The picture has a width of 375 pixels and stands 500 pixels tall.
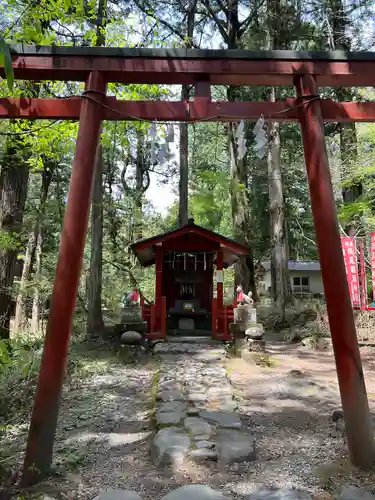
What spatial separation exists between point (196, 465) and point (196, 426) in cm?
86

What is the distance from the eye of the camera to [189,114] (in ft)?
14.6

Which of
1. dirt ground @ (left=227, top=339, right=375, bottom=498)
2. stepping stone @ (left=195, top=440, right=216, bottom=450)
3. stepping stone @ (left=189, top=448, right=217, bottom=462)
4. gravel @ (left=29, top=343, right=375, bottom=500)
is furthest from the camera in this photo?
stepping stone @ (left=195, top=440, right=216, bottom=450)

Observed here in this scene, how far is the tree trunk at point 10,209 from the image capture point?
25.4 feet

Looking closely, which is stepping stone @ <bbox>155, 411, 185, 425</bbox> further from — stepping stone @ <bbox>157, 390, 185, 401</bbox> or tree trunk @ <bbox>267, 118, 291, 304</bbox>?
tree trunk @ <bbox>267, 118, 291, 304</bbox>

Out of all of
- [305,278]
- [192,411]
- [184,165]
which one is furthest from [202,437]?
[305,278]

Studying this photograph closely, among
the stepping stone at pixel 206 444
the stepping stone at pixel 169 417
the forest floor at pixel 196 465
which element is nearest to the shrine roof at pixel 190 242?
the forest floor at pixel 196 465

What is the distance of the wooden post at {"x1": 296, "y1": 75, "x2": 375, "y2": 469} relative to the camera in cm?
369

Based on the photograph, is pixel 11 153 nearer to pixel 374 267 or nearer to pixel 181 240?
pixel 181 240

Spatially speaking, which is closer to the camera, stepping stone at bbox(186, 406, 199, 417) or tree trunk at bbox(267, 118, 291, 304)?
stepping stone at bbox(186, 406, 199, 417)

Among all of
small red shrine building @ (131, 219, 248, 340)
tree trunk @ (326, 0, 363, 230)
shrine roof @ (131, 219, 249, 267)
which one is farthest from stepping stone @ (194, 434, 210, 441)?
tree trunk @ (326, 0, 363, 230)

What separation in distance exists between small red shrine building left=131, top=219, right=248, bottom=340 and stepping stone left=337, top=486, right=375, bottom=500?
23.9ft

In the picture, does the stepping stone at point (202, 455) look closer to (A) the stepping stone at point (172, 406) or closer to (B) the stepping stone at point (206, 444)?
(B) the stepping stone at point (206, 444)

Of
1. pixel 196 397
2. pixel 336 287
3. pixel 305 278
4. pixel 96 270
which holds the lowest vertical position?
pixel 196 397

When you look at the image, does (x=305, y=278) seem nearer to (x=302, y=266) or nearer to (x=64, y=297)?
(x=302, y=266)
